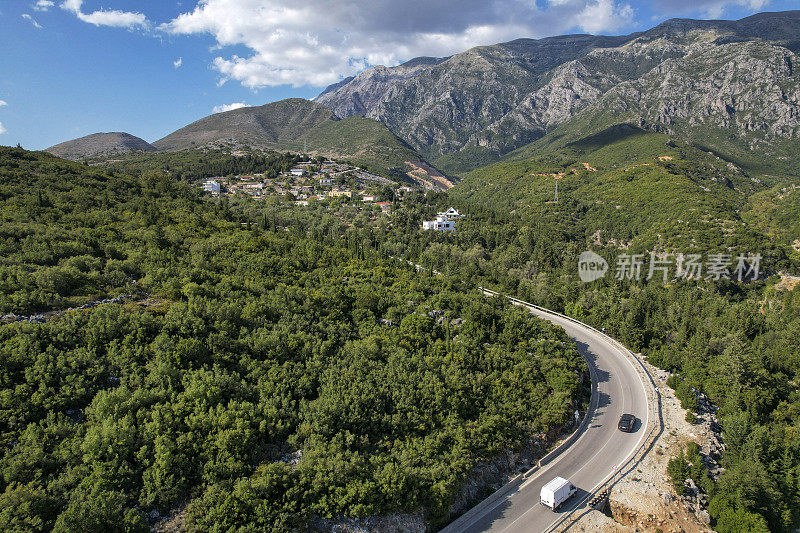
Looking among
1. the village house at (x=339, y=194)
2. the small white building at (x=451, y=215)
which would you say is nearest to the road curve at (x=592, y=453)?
the small white building at (x=451, y=215)

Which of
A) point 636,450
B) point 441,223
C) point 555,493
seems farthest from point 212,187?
point 636,450

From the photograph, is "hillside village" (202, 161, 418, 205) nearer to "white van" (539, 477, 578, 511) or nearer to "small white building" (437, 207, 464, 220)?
"small white building" (437, 207, 464, 220)

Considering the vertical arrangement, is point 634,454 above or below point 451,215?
below

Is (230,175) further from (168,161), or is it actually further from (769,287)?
(769,287)

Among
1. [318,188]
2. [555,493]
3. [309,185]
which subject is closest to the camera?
[555,493]

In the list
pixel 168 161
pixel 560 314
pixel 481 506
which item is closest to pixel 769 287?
pixel 560 314

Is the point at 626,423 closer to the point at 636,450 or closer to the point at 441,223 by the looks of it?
the point at 636,450
